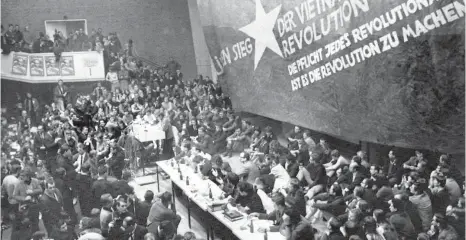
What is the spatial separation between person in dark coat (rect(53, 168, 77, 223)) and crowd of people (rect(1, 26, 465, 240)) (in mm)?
21

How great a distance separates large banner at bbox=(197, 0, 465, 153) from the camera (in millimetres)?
8383

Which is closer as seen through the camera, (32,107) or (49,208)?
(49,208)

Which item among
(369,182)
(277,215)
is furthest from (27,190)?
(369,182)

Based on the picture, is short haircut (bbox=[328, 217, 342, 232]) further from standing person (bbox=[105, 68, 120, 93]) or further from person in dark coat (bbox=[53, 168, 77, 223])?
standing person (bbox=[105, 68, 120, 93])

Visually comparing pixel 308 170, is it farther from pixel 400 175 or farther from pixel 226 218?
pixel 226 218

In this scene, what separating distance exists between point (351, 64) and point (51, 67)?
15.7 metres

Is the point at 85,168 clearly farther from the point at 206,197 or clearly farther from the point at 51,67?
the point at 51,67

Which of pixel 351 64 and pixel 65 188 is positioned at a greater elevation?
pixel 351 64

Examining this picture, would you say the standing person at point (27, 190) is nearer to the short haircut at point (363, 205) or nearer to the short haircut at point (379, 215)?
the short haircut at point (363, 205)

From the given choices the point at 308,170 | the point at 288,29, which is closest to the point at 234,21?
the point at 288,29

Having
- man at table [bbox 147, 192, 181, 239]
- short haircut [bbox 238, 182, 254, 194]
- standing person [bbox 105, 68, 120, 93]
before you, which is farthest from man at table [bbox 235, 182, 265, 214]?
standing person [bbox 105, 68, 120, 93]

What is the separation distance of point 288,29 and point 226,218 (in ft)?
14.8

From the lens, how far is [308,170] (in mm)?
10500

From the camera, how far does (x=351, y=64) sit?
383 inches
